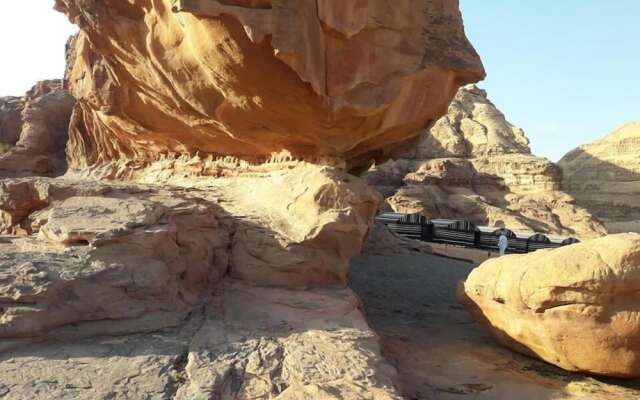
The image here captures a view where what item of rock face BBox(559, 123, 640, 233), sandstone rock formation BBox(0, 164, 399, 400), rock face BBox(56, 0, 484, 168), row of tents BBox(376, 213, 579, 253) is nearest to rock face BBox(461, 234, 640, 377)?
sandstone rock formation BBox(0, 164, 399, 400)

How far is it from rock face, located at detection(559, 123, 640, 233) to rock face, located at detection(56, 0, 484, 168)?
27034mm

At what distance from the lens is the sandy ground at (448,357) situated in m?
4.27

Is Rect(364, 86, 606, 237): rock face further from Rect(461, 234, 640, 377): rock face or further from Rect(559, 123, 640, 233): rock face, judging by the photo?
Rect(461, 234, 640, 377): rock face

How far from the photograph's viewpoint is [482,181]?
24469 mm

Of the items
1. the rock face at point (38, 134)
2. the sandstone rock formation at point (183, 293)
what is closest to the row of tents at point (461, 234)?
the sandstone rock formation at point (183, 293)

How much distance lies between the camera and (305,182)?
5.80 meters

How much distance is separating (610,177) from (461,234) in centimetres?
2487

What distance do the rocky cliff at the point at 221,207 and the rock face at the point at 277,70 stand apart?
2cm

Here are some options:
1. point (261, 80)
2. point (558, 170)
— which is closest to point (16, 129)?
point (261, 80)

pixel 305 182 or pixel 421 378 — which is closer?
pixel 421 378

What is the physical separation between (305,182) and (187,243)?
172 cm

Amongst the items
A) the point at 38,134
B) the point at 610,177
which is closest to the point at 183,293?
the point at 38,134

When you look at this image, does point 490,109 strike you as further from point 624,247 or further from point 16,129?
point 624,247

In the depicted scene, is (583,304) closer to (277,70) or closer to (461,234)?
(277,70)
